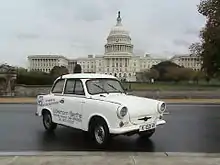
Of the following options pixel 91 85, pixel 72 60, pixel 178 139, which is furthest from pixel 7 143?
pixel 72 60

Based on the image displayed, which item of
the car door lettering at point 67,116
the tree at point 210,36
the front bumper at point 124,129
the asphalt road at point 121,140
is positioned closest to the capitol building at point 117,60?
the tree at point 210,36

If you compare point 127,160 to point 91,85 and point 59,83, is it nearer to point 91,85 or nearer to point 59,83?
point 91,85

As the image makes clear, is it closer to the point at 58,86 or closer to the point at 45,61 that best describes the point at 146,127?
the point at 58,86

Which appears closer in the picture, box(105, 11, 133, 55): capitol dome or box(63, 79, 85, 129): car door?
box(63, 79, 85, 129): car door

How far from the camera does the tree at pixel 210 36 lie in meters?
25.3

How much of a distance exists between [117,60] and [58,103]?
461 feet

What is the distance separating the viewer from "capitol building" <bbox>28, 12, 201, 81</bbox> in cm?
14325

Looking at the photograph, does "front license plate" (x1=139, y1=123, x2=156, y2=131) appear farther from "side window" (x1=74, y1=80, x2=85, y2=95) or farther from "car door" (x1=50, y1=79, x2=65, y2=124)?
"car door" (x1=50, y1=79, x2=65, y2=124)

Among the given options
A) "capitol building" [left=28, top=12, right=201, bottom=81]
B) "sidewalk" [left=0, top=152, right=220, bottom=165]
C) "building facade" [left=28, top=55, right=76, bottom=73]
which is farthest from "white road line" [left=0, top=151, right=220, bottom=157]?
"building facade" [left=28, top=55, right=76, bottom=73]

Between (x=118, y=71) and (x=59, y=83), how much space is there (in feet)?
461

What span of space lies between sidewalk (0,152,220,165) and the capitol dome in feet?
440

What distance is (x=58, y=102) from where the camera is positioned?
32.2 feet

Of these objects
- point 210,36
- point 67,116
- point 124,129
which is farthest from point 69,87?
point 210,36

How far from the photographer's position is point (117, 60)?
150000mm
